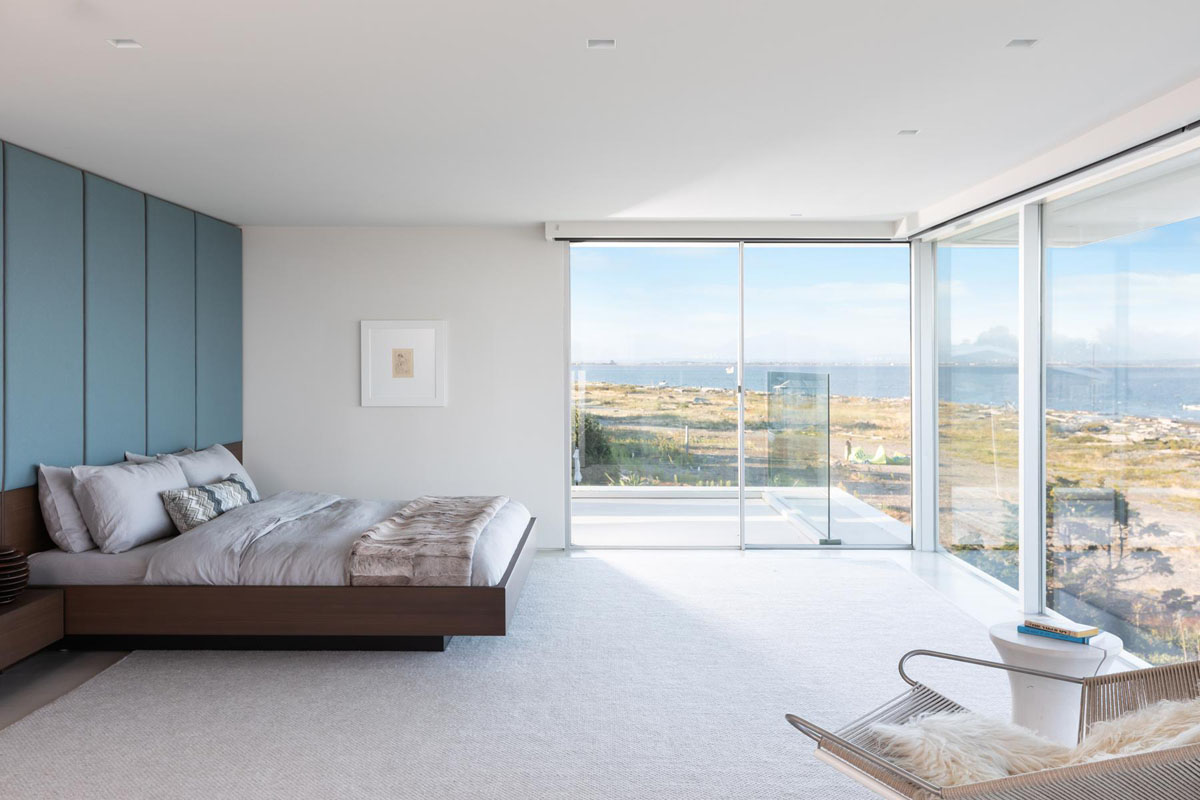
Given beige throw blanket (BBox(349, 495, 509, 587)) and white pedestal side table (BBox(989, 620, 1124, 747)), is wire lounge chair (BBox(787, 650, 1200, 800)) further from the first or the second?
beige throw blanket (BBox(349, 495, 509, 587))

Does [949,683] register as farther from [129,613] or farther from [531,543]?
[129,613]

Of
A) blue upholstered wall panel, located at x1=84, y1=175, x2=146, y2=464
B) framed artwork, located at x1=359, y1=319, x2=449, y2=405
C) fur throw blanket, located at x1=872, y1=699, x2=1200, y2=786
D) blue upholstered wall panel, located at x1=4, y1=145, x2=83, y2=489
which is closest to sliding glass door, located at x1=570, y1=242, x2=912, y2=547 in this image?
framed artwork, located at x1=359, y1=319, x2=449, y2=405

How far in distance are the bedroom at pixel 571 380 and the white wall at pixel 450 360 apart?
3 cm

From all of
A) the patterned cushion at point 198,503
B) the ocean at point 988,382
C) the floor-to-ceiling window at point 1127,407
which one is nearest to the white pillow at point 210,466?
the patterned cushion at point 198,503

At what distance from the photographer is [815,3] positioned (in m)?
2.39

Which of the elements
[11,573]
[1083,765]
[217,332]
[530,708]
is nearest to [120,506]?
[11,573]

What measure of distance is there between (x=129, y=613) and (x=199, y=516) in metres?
0.66

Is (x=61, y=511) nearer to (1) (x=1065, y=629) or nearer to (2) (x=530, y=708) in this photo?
(2) (x=530, y=708)

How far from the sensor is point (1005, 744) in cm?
195

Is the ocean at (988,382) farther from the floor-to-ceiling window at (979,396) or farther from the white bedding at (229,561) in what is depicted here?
the white bedding at (229,561)

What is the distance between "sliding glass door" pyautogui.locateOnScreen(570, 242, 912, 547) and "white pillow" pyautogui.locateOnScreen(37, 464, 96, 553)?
11.0 ft

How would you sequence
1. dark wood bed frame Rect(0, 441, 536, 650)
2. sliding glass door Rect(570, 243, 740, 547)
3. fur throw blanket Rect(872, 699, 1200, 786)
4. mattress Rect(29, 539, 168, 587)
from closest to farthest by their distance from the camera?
fur throw blanket Rect(872, 699, 1200, 786)
dark wood bed frame Rect(0, 441, 536, 650)
mattress Rect(29, 539, 168, 587)
sliding glass door Rect(570, 243, 740, 547)

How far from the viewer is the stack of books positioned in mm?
2719

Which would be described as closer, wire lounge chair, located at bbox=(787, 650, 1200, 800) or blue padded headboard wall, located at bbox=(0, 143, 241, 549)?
wire lounge chair, located at bbox=(787, 650, 1200, 800)
